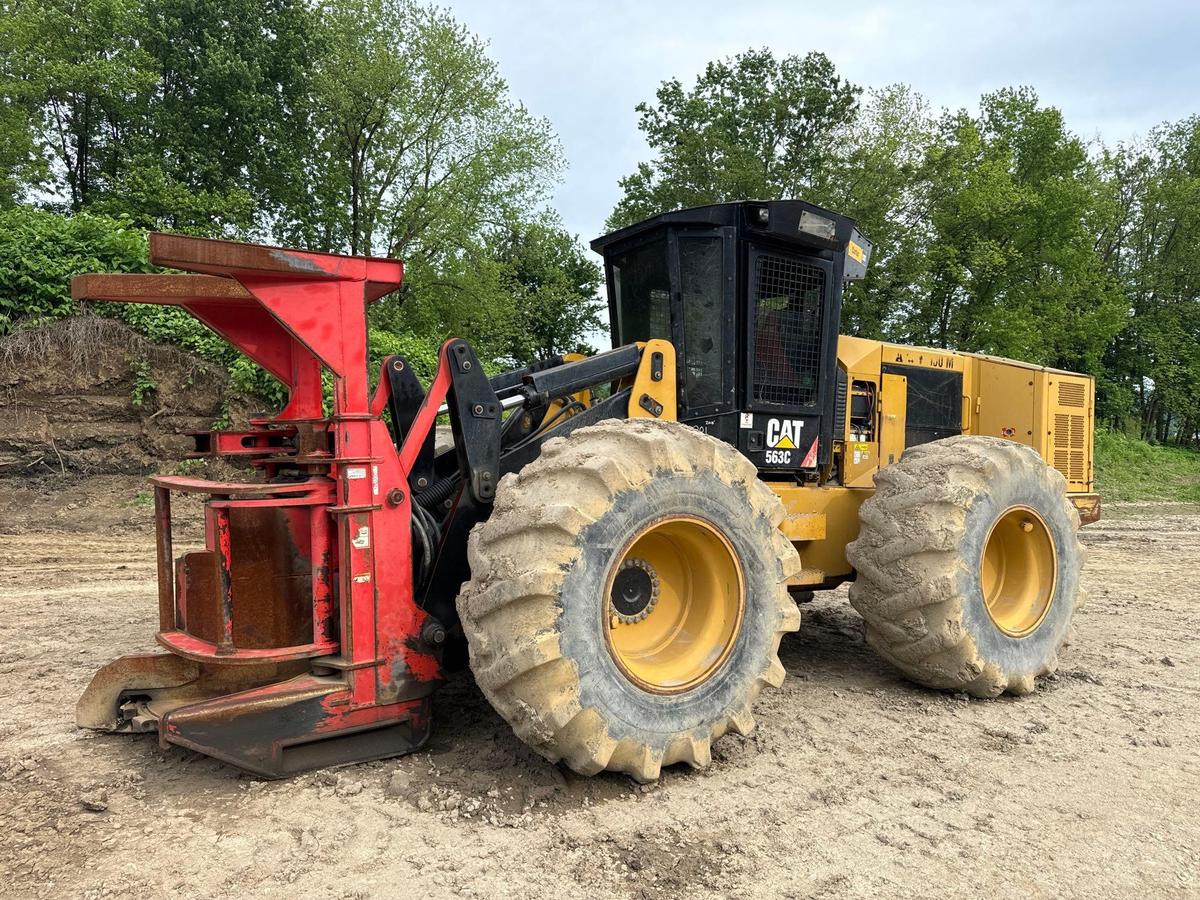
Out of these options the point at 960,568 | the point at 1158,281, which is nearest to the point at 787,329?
the point at 960,568

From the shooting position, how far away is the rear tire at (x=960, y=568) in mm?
4504

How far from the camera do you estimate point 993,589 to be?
5410 millimetres

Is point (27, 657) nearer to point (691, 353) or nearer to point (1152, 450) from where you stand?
point (691, 353)

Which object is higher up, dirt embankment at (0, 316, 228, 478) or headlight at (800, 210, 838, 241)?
headlight at (800, 210, 838, 241)

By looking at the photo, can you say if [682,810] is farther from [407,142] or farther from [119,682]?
[407,142]

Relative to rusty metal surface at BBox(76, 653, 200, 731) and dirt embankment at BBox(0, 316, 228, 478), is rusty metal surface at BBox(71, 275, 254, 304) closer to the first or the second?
rusty metal surface at BBox(76, 653, 200, 731)

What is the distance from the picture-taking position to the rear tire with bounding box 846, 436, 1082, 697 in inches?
177

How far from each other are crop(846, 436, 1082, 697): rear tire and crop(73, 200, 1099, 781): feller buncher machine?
0.05ft

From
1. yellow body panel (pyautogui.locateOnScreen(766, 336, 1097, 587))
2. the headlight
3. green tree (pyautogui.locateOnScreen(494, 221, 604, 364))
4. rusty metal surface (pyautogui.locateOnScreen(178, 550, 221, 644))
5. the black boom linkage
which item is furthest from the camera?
green tree (pyautogui.locateOnScreen(494, 221, 604, 364))

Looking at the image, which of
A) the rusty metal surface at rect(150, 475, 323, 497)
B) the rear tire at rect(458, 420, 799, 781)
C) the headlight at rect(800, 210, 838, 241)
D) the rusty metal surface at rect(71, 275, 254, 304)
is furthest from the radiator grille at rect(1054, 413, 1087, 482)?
the rusty metal surface at rect(71, 275, 254, 304)

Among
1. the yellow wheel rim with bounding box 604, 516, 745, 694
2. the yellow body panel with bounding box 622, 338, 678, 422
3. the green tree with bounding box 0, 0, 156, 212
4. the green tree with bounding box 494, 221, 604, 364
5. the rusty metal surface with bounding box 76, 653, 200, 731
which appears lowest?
the rusty metal surface with bounding box 76, 653, 200, 731

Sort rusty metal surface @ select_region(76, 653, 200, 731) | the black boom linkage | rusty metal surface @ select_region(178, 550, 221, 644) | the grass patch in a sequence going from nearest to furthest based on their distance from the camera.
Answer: rusty metal surface @ select_region(178, 550, 221, 644) → rusty metal surface @ select_region(76, 653, 200, 731) → the black boom linkage → the grass patch

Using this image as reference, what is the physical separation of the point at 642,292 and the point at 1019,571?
3036mm

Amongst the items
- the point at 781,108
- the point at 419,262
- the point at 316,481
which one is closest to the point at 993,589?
the point at 316,481
